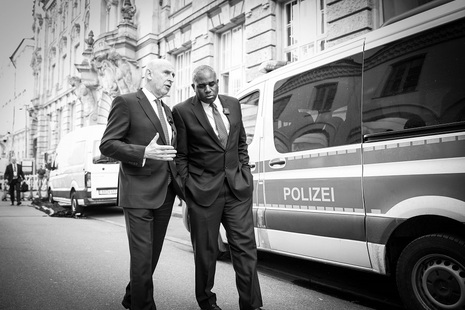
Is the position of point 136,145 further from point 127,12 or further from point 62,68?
point 62,68

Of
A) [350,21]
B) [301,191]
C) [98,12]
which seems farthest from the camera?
[98,12]

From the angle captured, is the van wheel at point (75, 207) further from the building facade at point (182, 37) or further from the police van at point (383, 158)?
the police van at point (383, 158)

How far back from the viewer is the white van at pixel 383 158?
2479 mm

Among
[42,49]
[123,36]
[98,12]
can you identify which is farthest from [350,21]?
[42,49]

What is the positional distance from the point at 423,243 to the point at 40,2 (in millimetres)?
37703

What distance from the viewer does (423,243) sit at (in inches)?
102

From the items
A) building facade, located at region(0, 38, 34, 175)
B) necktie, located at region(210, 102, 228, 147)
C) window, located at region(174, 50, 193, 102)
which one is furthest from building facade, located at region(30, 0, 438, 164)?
necktie, located at region(210, 102, 228, 147)

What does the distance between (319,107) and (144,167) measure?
174cm

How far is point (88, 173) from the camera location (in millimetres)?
9539

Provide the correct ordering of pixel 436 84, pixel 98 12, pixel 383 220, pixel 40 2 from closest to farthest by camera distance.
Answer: pixel 436 84, pixel 383 220, pixel 98 12, pixel 40 2

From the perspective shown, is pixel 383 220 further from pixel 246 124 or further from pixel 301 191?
pixel 246 124

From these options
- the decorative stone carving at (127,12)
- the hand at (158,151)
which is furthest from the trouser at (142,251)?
the decorative stone carving at (127,12)

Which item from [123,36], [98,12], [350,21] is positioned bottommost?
[350,21]

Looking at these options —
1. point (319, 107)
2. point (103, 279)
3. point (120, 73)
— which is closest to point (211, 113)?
point (319, 107)
